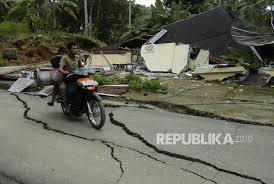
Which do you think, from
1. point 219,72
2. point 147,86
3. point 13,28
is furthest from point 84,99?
point 13,28

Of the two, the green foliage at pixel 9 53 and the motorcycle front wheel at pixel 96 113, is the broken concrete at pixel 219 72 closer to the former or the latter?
the motorcycle front wheel at pixel 96 113

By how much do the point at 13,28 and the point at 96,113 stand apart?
21.5m

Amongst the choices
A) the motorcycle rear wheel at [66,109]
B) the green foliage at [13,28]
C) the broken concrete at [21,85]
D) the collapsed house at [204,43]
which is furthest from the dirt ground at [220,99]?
the green foliage at [13,28]

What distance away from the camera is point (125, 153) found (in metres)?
5.69

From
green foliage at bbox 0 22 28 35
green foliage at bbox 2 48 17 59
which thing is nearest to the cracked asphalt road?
green foliage at bbox 2 48 17 59

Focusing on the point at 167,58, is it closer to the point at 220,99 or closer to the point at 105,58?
the point at 105,58

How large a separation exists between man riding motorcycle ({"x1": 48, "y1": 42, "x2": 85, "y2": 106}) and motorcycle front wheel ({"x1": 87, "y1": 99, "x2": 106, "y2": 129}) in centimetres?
63

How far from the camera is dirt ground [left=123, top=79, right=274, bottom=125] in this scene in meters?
8.23

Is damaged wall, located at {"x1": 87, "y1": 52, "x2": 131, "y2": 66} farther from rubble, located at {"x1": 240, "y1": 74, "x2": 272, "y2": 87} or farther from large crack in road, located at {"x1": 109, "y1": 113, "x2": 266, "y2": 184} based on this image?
large crack in road, located at {"x1": 109, "y1": 113, "x2": 266, "y2": 184}

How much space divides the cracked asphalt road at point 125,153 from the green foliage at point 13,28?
19.2 meters

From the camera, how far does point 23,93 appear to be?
11758 mm

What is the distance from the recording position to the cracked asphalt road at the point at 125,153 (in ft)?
15.7

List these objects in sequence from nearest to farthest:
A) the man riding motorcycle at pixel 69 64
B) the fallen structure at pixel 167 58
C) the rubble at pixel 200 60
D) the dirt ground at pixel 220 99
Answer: the man riding motorcycle at pixel 69 64 < the dirt ground at pixel 220 99 < the fallen structure at pixel 167 58 < the rubble at pixel 200 60

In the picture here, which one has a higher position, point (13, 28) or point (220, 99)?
point (13, 28)
